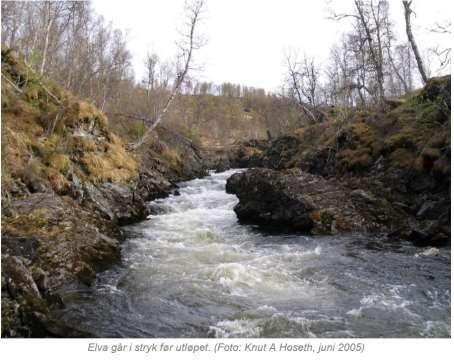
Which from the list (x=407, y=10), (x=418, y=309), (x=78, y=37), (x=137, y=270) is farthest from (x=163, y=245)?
(x=78, y=37)

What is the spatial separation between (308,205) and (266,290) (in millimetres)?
5676

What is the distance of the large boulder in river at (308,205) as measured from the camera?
39.5 ft

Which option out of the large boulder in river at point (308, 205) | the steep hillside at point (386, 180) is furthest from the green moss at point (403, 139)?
the large boulder in river at point (308, 205)

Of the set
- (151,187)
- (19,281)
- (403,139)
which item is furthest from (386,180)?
(19,281)

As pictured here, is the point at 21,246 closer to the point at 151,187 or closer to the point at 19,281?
the point at 19,281

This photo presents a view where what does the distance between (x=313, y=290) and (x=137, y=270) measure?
3.69m

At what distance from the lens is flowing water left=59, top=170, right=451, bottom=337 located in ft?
19.6

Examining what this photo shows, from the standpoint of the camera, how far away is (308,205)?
1265cm

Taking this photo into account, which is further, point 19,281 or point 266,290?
point 266,290

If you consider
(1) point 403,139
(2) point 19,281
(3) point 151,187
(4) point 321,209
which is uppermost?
(1) point 403,139

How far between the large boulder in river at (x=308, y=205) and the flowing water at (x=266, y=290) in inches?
33.6

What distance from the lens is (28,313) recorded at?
5324mm

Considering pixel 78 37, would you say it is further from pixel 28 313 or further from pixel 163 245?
pixel 28 313

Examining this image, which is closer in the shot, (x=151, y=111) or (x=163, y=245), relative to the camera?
(x=163, y=245)
